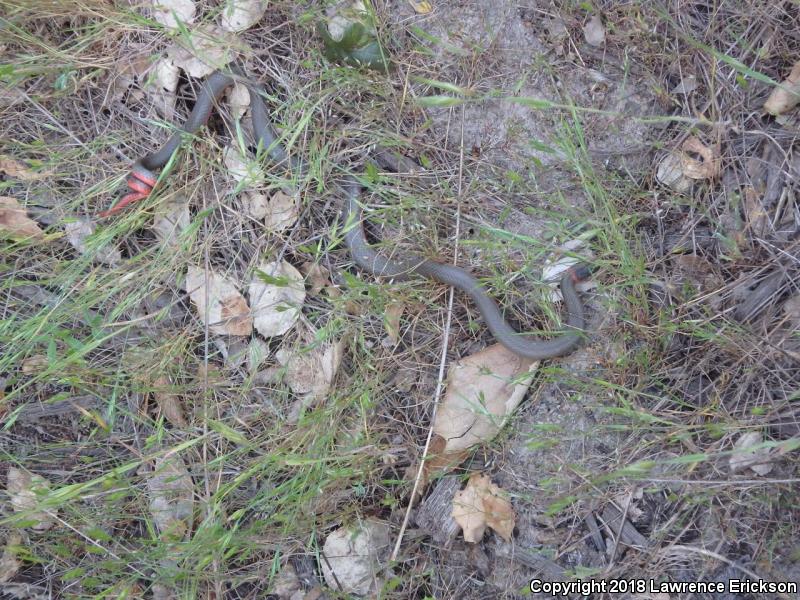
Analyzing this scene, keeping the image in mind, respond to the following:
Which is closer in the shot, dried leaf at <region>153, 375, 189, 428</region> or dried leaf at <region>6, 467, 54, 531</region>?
dried leaf at <region>6, 467, 54, 531</region>

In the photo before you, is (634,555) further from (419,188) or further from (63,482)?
(63,482)

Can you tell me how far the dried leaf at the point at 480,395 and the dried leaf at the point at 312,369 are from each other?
2.19 ft

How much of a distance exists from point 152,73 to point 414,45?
5.29 feet

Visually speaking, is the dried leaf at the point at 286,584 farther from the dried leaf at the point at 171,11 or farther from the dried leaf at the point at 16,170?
the dried leaf at the point at 171,11

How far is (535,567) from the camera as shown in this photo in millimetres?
3637

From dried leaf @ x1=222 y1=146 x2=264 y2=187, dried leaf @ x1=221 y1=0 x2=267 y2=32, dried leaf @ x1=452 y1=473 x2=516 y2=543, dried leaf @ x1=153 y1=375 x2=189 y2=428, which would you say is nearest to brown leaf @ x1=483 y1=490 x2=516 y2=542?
dried leaf @ x1=452 y1=473 x2=516 y2=543

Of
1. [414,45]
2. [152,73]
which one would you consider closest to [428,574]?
[414,45]

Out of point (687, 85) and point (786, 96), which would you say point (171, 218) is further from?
point (786, 96)

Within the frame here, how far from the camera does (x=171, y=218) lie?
4121 millimetres

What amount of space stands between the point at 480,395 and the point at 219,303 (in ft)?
5.37

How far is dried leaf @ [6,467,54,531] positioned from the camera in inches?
149

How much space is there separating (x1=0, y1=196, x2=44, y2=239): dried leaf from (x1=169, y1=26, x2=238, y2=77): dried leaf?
1305mm

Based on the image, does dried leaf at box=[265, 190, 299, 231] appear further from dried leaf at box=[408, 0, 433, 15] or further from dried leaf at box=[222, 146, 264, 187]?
dried leaf at box=[408, 0, 433, 15]

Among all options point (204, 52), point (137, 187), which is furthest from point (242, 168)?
point (204, 52)
